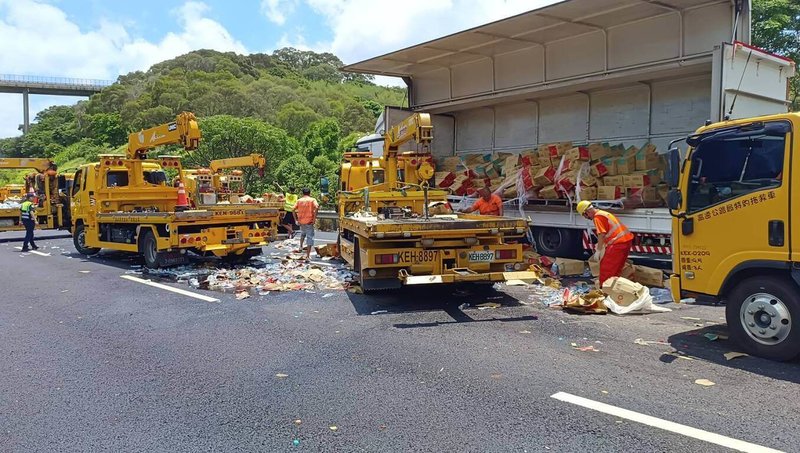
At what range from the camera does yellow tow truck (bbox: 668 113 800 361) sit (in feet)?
16.1

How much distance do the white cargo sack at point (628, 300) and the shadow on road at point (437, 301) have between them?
1071 mm

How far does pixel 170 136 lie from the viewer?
12172 millimetres

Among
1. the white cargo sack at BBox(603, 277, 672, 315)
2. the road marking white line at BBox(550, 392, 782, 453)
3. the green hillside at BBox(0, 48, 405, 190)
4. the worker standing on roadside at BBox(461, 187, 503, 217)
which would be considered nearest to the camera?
the road marking white line at BBox(550, 392, 782, 453)

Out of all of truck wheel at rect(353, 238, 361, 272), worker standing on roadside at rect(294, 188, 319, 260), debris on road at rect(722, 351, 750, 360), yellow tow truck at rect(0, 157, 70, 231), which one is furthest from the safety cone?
debris on road at rect(722, 351, 750, 360)

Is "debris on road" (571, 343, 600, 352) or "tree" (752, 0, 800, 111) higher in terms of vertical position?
"tree" (752, 0, 800, 111)

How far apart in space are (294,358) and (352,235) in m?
3.77

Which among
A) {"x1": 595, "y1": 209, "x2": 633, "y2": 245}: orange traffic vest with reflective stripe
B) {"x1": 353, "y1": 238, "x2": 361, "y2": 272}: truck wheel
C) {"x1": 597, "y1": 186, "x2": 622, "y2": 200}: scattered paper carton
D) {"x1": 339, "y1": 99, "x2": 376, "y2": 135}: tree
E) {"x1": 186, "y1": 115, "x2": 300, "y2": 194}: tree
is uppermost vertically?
{"x1": 339, "y1": 99, "x2": 376, "y2": 135}: tree

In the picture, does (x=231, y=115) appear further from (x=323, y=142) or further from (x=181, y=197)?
(x=181, y=197)

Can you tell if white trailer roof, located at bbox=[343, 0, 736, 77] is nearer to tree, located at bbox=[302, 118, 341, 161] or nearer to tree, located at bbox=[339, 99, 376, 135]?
tree, located at bbox=[302, 118, 341, 161]

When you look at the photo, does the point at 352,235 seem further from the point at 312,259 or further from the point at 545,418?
the point at 545,418

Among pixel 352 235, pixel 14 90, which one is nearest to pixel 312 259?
pixel 352 235

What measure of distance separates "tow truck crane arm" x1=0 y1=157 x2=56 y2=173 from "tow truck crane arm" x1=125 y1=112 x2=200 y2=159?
8897mm

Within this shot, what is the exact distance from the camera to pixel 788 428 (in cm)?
365

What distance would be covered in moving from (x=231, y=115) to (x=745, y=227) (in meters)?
44.8
